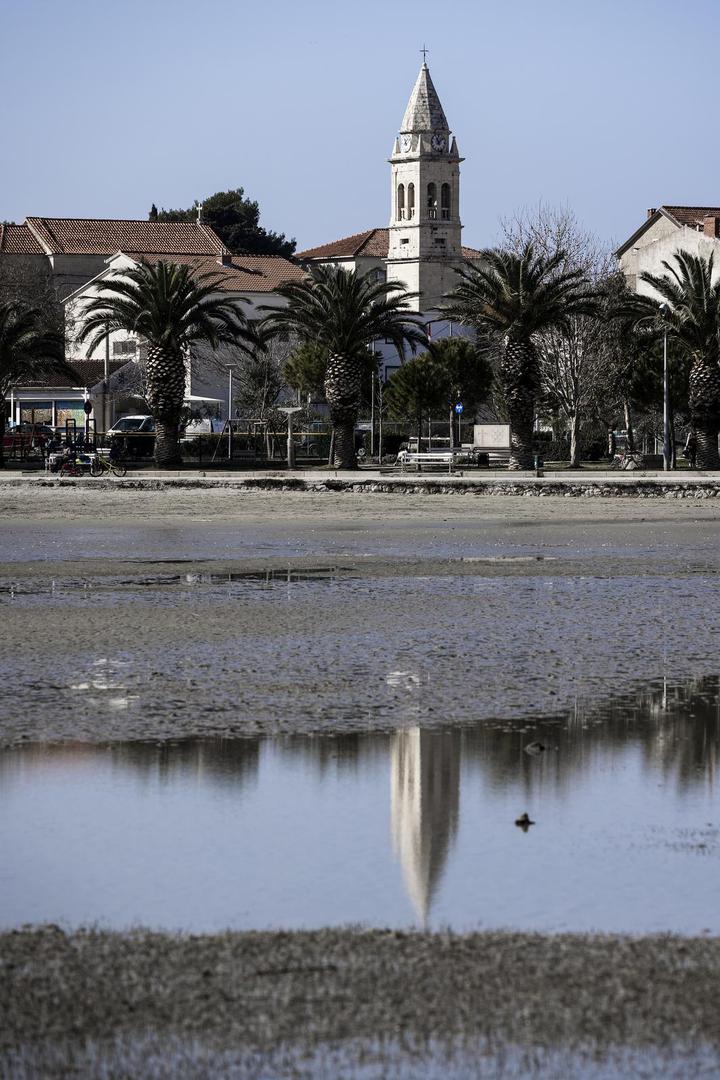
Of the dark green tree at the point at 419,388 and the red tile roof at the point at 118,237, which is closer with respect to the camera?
the dark green tree at the point at 419,388

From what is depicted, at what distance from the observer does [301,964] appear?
5199mm

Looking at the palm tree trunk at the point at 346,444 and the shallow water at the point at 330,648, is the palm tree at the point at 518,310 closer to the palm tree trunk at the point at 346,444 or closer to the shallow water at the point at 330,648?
the palm tree trunk at the point at 346,444

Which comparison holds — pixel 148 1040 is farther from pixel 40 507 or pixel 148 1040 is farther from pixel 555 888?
pixel 40 507

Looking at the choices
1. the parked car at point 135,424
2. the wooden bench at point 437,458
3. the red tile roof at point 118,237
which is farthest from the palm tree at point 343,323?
the red tile roof at point 118,237

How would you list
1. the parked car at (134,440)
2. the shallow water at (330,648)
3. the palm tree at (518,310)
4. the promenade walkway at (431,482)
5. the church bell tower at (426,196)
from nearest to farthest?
the shallow water at (330,648)
the promenade walkway at (431,482)
the palm tree at (518,310)
the parked car at (134,440)
the church bell tower at (426,196)

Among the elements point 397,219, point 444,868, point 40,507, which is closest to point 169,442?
point 40,507

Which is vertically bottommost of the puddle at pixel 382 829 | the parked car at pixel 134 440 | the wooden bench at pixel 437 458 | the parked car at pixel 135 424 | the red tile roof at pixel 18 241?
the puddle at pixel 382 829

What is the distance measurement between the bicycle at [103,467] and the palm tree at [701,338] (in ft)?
63.2

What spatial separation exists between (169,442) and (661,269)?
41740 mm

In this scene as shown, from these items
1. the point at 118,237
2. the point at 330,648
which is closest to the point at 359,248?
the point at 118,237

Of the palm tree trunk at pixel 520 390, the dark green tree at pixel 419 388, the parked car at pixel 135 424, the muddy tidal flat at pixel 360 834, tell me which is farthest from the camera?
the dark green tree at pixel 419 388

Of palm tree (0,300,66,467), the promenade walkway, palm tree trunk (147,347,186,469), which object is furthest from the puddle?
palm tree (0,300,66,467)

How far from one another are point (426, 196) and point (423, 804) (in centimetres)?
11658

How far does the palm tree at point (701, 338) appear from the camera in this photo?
57406 mm
